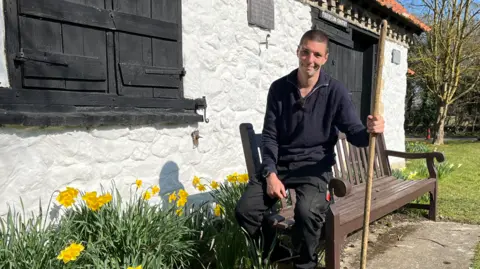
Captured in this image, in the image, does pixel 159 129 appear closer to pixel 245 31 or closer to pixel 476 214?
pixel 245 31

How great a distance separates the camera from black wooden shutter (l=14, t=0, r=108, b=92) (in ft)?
8.21

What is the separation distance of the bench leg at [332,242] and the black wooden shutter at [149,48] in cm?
173

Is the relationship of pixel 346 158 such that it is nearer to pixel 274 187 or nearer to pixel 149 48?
pixel 274 187

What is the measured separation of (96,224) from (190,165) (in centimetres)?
136

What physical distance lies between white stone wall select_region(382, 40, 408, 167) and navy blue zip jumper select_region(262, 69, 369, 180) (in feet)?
17.1

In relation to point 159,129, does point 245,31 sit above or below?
above

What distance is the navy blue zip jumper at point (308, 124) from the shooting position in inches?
102

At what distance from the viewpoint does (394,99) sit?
26.1 feet

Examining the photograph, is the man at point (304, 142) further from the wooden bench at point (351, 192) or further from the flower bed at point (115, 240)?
the flower bed at point (115, 240)

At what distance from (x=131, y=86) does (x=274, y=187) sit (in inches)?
56.9

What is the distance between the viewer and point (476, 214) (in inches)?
180

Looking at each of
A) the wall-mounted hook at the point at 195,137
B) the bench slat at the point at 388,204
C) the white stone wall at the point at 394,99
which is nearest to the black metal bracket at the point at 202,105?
the wall-mounted hook at the point at 195,137

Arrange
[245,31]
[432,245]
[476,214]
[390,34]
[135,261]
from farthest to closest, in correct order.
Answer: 1. [390,34]
2. [476,214]
3. [245,31]
4. [432,245]
5. [135,261]

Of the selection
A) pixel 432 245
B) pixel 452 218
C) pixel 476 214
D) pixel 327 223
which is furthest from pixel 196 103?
pixel 476 214
